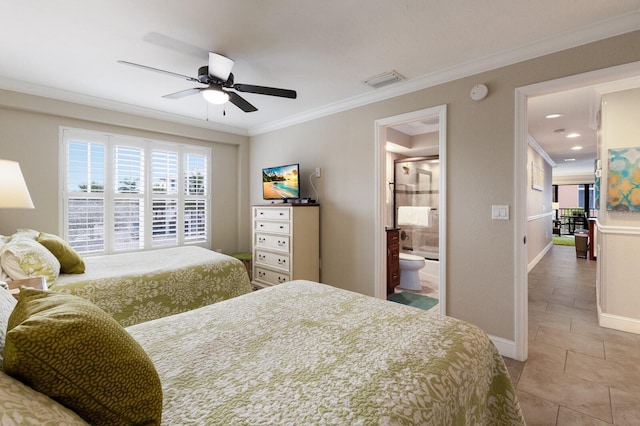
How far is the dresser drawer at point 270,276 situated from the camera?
12.3 feet

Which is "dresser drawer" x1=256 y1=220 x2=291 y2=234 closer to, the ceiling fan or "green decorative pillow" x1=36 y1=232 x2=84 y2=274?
the ceiling fan

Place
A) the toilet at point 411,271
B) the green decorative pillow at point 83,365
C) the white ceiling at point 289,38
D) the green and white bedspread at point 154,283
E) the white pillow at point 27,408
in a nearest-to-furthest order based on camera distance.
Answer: the white pillow at point 27,408, the green decorative pillow at point 83,365, the white ceiling at point 289,38, the green and white bedspread at point 154,283, the toilet at point 411,271

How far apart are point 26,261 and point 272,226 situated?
2.34 metres

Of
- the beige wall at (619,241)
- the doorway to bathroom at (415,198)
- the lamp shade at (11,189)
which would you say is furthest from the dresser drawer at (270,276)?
the beige wall at (619,241)

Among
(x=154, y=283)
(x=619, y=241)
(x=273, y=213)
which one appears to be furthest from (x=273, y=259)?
(x=619, y=241)

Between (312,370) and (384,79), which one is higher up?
(384,79)

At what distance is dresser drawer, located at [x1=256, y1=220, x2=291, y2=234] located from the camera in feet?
12.1

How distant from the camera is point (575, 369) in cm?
224

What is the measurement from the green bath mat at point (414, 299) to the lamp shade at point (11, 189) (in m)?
3.64

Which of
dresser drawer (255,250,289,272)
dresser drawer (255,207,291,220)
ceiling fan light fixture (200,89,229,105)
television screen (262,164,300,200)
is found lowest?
dresser drawer (255,250,289,272)

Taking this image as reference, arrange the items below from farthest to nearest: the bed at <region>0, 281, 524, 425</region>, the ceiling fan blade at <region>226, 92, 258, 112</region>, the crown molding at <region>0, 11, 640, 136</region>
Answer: the ceiling fan blade at <region>226, 92, 258, 112</region> → the crown molding at <region>0, 11, 640, 136</region> → the bed at <region>0, 281, 524, 425</region>

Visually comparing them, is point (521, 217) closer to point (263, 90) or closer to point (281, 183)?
point (263, 90)

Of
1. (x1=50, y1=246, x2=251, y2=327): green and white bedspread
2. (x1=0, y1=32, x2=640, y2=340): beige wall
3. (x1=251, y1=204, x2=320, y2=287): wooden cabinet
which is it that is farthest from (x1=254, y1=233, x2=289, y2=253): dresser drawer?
(x1=50, y1=246, x2=251, y2=327): green and white bedspread

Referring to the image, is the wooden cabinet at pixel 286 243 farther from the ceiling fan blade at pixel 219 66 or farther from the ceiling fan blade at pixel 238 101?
the ceiling fan blade at pixel 219 66
